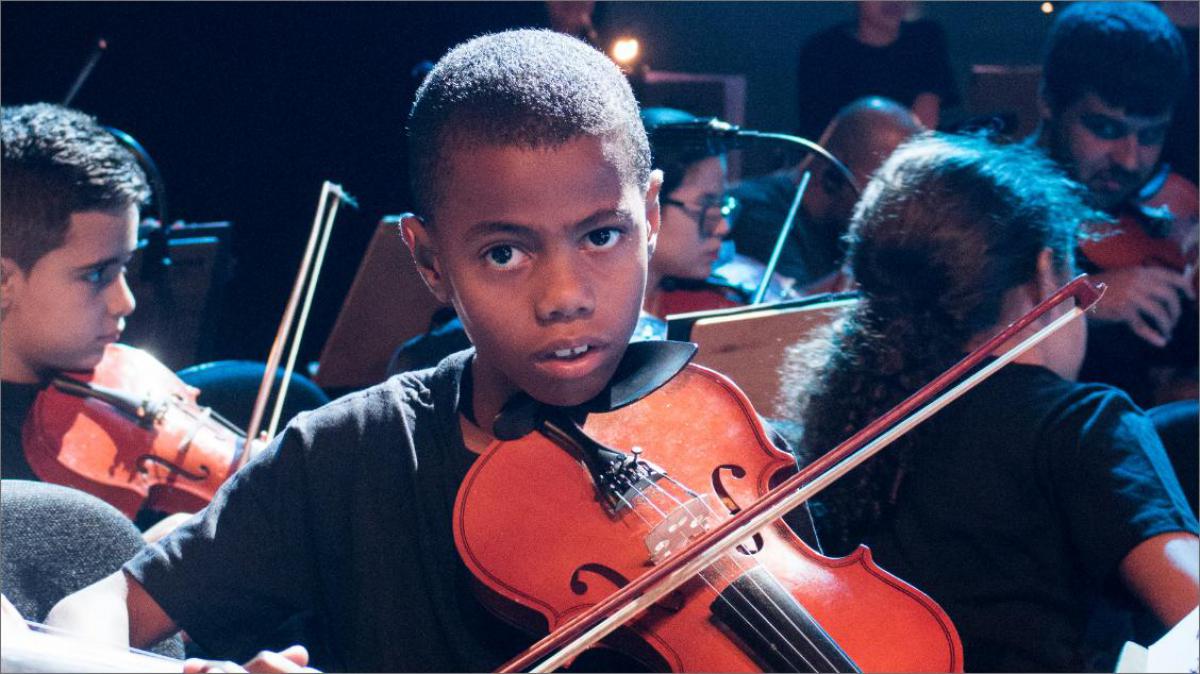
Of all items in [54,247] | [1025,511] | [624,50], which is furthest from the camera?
[624,50]

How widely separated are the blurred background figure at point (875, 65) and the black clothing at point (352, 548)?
82.5 inches

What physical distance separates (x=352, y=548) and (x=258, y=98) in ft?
6.66

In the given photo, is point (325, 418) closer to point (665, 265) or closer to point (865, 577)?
point (865, 577)

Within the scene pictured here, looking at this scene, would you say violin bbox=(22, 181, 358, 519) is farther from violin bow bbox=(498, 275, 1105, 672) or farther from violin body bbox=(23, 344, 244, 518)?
violin bow bbox=(498, 275, 1105, 672)

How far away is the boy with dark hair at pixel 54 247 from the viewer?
1382 mm

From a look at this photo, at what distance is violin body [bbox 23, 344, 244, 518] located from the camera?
1437 millimetres

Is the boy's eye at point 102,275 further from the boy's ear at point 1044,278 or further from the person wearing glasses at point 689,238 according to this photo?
the boy's ear at point 1044,278

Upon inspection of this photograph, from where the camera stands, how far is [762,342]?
1.27 metres

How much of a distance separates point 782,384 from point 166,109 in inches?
81.7

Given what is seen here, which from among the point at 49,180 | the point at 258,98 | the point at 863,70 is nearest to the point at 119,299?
the point at 49,180

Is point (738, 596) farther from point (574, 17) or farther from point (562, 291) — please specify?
point (574, 17)

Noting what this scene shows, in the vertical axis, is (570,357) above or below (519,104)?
below

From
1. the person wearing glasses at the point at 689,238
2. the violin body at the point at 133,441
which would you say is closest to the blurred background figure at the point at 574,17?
the person wearing glasses at the point at 689,238

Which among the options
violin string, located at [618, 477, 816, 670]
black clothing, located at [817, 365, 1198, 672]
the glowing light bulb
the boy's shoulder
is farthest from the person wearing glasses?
violin string, located at [618, 477, 816, 670]
